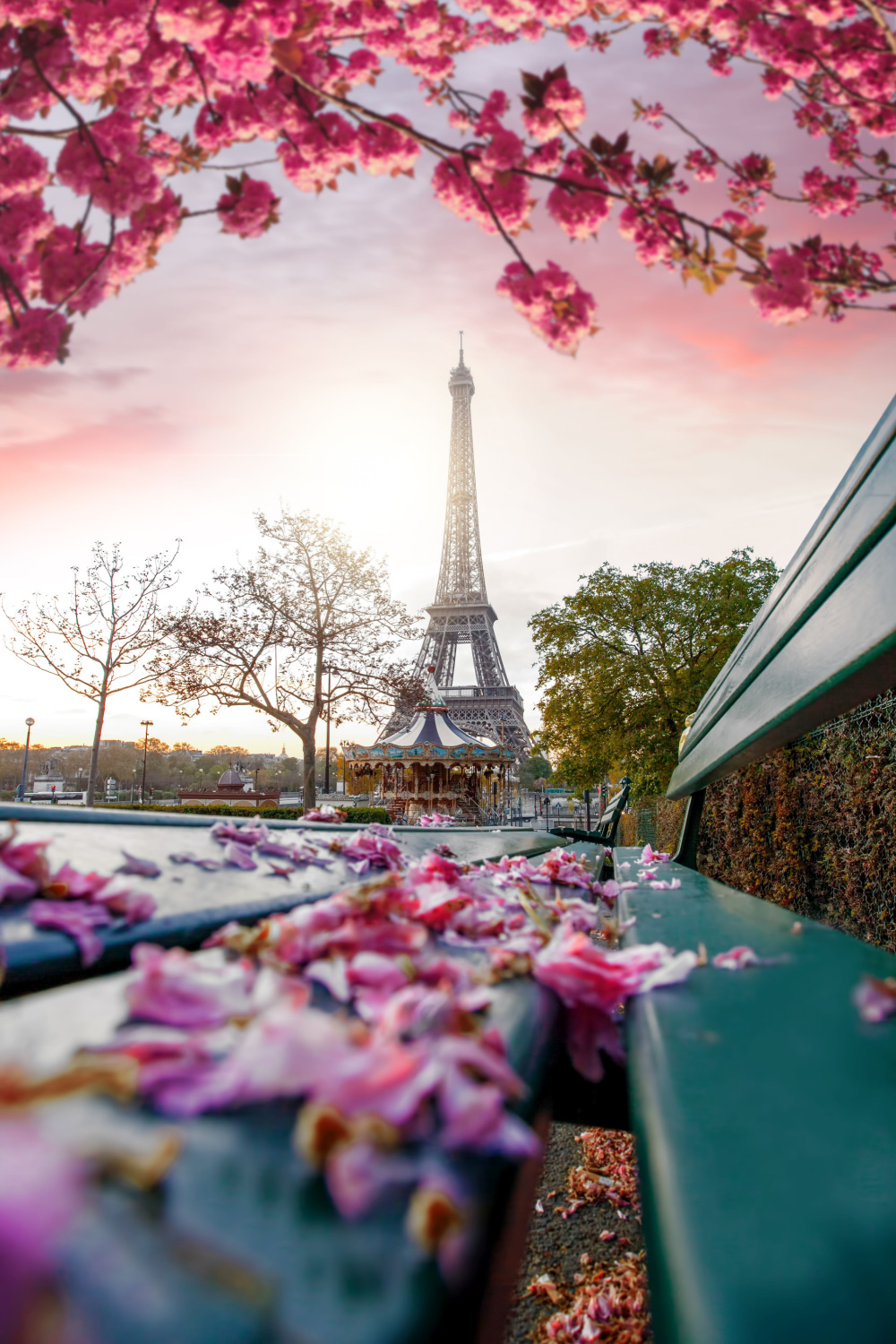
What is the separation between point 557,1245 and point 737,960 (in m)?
2.91

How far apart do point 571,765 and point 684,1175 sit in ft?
67.0

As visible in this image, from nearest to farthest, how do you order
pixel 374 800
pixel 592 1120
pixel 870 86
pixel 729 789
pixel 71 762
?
pixel 592 1120, pixel 870 86, pixel 729 789, pixel 374 800, pixel 71 762

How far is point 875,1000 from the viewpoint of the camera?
2.55 ft

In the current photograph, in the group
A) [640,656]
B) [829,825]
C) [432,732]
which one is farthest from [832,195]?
[432,732]

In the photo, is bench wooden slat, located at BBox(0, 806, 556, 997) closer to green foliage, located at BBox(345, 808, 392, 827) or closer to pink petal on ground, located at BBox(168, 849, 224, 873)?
pink petal on ground, located at BBox(168, 849, 224, 873)

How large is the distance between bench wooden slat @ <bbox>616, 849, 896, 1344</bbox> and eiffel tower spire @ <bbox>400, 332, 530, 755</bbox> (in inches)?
1356

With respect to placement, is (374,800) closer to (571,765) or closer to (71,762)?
(571,765)

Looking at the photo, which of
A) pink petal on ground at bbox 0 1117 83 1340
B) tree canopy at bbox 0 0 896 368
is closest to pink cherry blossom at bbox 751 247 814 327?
tree canopy at bbox 0 0 896 368

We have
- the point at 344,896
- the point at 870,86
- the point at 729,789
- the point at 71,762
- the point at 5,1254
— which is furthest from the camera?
the point at 71,762

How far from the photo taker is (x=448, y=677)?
4084 centimetres

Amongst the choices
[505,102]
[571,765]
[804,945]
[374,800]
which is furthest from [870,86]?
[374,800]

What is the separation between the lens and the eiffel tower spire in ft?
124

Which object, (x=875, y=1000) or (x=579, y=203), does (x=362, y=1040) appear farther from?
(x=579, y=203)

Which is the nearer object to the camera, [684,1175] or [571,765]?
[684,1175]
